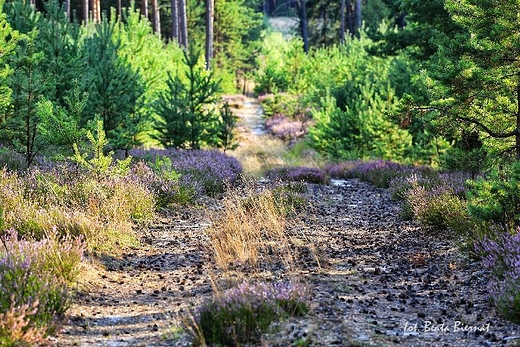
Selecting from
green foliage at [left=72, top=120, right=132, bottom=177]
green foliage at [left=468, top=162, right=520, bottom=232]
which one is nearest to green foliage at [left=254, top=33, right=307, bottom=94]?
green foliage at [left=72, top=120, right=132, bottom=177]

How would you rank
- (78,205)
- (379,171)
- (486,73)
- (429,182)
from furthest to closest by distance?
(379,171), (429,182), (78,205), (486,73)

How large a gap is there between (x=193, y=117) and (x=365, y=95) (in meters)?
6.66

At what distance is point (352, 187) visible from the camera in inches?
637

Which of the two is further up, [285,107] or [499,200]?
[499,200]

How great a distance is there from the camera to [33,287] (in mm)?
5453

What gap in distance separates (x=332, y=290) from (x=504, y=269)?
208 cm

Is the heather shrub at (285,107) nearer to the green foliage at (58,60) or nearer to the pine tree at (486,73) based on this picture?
the green foliage at (58,60)

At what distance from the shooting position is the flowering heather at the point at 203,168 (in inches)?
544

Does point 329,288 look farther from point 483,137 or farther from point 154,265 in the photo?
point 483,137

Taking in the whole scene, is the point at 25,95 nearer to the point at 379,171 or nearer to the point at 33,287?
the point at 33,287

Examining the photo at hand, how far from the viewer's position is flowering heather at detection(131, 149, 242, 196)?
1382 cm

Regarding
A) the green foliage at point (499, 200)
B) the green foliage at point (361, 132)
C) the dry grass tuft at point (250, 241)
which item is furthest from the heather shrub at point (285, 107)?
the green foliage at point (499, 200)

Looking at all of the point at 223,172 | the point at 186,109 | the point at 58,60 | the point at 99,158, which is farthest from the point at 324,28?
the point at 99,158

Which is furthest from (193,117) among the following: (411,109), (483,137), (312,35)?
(312,35)
